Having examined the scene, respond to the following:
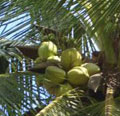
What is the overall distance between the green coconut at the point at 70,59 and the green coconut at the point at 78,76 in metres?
0.08

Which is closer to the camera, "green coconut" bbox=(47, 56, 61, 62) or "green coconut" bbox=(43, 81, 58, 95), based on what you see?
"green coconut" bbox=(43, 81, 58, 95)

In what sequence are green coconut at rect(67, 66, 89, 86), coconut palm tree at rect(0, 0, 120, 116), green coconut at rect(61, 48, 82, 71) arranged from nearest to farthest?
coconut palm tree at rect(0, 0, 120, 116)
green coconut at rect(67, 66, 89, 86)
green coconut at rect(61, 48, 82, 71)

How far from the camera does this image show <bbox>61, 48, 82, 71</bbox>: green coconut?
254 cm

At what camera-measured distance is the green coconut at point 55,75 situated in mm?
2426

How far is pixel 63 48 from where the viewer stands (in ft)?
9.15

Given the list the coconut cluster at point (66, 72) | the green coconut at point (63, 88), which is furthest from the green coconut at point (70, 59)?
the green coconut at point (63, 88)

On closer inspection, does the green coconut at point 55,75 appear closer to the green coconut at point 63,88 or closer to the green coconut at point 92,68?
the green coconut at point 63,88

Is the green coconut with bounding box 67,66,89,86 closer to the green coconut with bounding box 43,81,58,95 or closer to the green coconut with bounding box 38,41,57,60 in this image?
the green coconut with bounding box 43,81,58,95

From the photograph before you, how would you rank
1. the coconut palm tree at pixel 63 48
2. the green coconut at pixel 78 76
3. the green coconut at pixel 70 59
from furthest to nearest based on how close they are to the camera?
the green coconut at pixel 70 59 < the green coconut at pixel 78 76 < the coconut palm tree at pixel 63 48

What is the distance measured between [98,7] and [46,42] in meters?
0.85

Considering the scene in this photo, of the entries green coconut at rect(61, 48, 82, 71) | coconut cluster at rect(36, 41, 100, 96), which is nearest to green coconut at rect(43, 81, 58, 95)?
coconut cluster at rect(36, 41, 100, 96)

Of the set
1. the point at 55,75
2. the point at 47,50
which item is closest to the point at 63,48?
the point at 47,50

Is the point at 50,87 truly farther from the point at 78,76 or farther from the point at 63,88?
the point at 78,76

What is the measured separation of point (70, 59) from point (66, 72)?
0.08m
